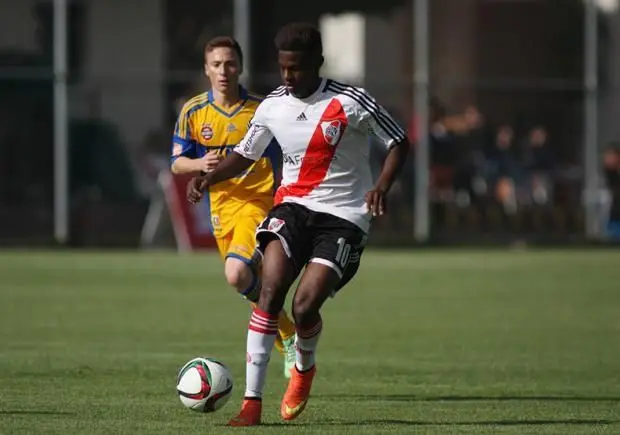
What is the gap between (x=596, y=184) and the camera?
2983 centimetres

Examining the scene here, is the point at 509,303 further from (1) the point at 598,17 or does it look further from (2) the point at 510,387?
(1) the point at 598,17

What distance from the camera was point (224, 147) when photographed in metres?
11.2

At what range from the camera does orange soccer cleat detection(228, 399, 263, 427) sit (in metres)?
8.38

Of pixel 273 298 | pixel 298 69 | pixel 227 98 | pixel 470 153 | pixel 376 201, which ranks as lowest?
pixel 470 153

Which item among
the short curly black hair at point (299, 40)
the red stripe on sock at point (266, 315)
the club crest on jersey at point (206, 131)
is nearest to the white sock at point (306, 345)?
the red stripe on sock at point (266, 315)

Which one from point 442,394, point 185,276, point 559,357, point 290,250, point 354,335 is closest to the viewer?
point 290,250

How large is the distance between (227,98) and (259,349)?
10.4 ft

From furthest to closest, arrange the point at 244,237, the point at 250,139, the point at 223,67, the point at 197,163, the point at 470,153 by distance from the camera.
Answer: the point at 470,153
the point at 223,67
the point at 244,237
the point at 197,163
the point at 250,139

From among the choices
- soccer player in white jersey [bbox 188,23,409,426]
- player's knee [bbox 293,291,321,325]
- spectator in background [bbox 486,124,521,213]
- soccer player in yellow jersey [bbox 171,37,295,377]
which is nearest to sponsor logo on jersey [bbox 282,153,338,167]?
soccer player in white jersey [bbox 188,23,409,426]

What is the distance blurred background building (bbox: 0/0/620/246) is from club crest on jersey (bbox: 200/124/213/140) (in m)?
16.8

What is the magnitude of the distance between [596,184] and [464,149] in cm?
255

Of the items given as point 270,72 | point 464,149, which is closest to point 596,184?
point 464,149

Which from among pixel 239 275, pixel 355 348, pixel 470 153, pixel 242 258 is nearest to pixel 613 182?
pixel 470 153

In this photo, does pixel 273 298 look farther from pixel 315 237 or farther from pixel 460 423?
pixel 460 423
